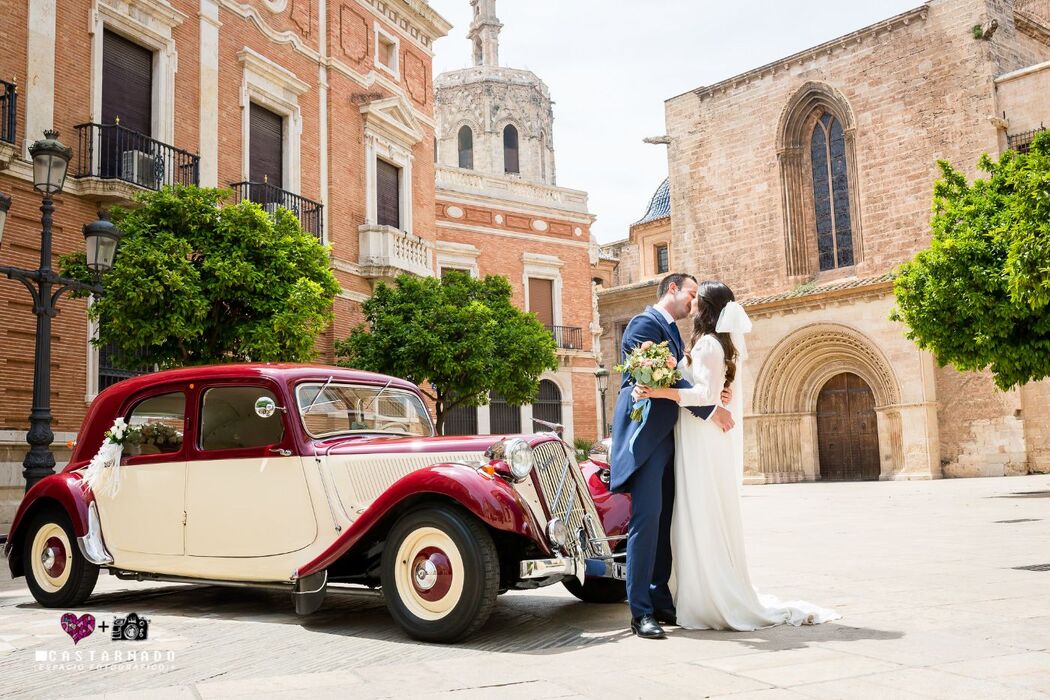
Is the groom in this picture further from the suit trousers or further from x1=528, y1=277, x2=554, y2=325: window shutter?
x1=528, y1=277, x2=554, y2=325: window shutter

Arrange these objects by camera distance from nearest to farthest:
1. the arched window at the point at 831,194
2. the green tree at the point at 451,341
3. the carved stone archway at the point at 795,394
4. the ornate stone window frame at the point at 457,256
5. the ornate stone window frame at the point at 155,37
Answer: the ornate stone window frame at the point at 155,37, the green tree at the point at 451,341, the carved stone archway at the point at 795,394, the arched window at the point at 831,194, the ornate stone window frame at the point at 457,256

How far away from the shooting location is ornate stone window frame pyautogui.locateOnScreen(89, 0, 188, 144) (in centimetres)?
1340

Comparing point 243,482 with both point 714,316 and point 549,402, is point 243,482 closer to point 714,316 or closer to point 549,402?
point 714,316

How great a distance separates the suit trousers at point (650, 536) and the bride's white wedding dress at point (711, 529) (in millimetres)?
101

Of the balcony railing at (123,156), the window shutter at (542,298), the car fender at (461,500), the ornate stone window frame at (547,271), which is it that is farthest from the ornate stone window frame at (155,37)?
the window shutter at (542,298)

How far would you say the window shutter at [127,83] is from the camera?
44.9 feet

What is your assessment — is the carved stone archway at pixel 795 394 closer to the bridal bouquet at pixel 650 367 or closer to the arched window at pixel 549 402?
the arched window at pixel 549 402

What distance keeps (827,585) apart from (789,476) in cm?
2057

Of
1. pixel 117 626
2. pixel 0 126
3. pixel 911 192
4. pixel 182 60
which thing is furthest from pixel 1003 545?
pixel 911 192

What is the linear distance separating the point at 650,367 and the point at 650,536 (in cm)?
87

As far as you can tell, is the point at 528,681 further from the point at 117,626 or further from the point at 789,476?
the point at 789,476

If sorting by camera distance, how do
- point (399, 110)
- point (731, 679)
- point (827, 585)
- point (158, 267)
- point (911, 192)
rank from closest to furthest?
point (731, 679), point (827, 585), point (158, 267), point (399, 110), point (911, 192)

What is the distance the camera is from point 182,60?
15.0 m

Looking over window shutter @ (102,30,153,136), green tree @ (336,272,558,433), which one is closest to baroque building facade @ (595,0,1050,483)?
green tree @ (336,272,558,433)
